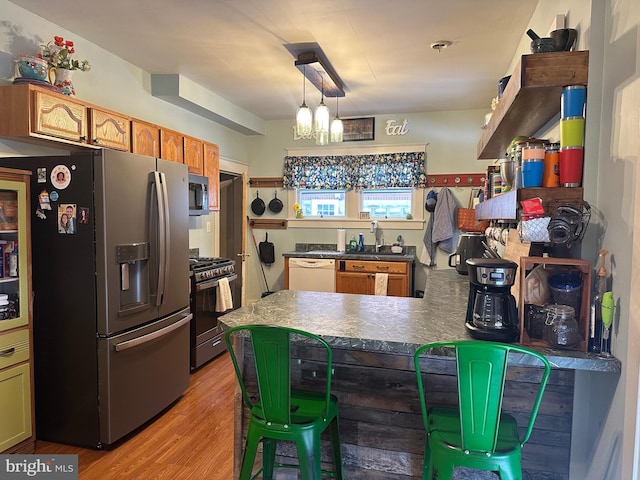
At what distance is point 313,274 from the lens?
4.91 metres

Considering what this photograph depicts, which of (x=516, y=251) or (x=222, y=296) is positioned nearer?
(x=516, y=251)

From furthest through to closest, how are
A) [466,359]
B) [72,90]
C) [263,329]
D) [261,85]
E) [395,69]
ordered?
1. [261,85]
2. [395,69]
3. [72,90]
4. [263,329]
5. [466,359]

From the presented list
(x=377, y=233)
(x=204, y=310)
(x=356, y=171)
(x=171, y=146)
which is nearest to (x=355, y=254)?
(x=377, y=233)

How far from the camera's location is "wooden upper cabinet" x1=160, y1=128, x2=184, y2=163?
3.47 meters

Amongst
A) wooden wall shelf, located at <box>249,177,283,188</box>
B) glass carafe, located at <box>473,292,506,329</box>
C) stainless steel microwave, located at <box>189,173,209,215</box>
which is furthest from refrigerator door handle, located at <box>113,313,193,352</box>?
wooden wall shelf, located at <box>249,177,283,188</box>

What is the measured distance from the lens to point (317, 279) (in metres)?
4.89

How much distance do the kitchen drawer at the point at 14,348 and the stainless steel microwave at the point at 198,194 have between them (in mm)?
1794

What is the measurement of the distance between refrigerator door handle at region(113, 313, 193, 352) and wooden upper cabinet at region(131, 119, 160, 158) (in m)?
1.35

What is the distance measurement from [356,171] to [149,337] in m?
3.40

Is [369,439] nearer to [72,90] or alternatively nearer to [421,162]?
[72,90]

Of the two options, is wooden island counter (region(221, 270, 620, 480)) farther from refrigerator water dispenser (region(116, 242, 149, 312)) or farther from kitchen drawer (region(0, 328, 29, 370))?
kitchen drawer (region(0, 328, 29, 370))

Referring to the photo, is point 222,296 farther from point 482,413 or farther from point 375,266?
point 482,413

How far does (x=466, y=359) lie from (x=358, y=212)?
4161 mm

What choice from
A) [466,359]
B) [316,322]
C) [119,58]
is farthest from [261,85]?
[466,359]
